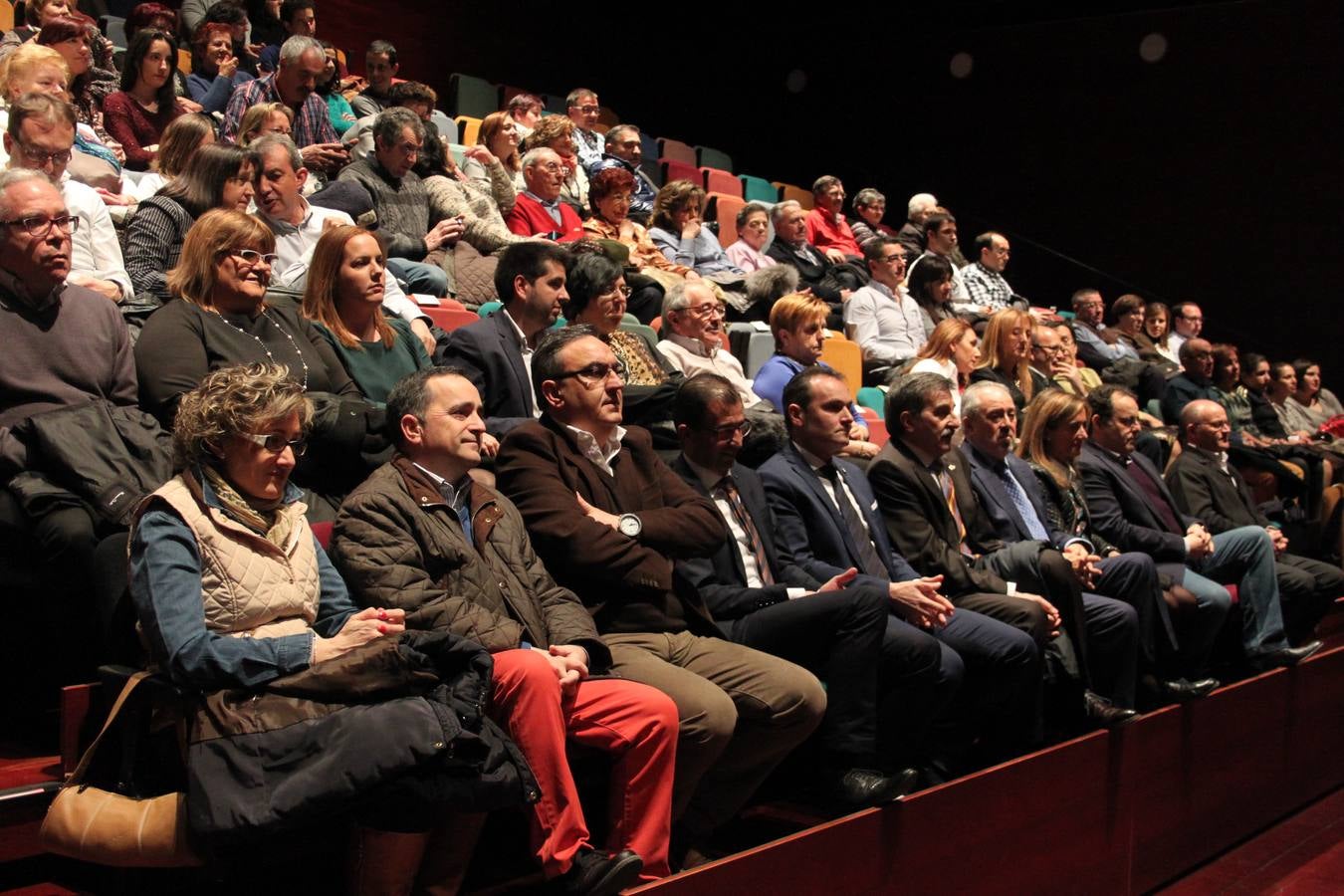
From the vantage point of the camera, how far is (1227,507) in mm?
3838

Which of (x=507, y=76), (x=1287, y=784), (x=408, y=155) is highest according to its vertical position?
(x=507, y=76)

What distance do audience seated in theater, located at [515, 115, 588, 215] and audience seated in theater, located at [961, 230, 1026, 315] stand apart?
6.36ft

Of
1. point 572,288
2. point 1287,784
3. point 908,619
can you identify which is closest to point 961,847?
point 908,619

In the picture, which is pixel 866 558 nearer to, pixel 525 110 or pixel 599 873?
pixel 599 873

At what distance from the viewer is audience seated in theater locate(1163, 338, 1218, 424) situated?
17.5ft

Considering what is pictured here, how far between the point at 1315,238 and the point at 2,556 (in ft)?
22.3

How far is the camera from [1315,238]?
22.5 ft

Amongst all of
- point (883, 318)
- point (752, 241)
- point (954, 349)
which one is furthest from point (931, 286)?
point (954, 349)

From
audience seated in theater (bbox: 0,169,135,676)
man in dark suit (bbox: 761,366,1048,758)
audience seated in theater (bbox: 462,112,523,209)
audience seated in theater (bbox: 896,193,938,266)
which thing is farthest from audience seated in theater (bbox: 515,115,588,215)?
audience seated in theater (bbox: 0,169,135,676)

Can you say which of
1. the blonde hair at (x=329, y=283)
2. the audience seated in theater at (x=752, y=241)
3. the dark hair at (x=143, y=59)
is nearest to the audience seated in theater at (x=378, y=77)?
the dark hair at (x=143, y=59)

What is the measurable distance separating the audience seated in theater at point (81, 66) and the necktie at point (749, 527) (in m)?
2.08

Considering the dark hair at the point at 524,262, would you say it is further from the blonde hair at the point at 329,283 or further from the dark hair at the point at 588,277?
the blonde hair at the point at 329,283

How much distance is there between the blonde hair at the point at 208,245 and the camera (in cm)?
221

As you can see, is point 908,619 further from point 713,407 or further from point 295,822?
point 295,822
